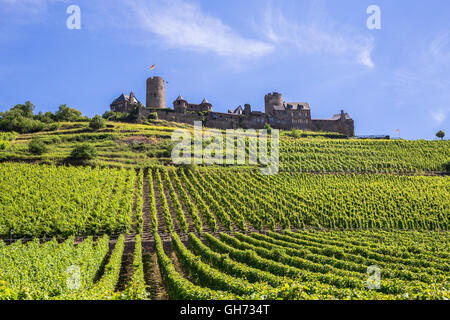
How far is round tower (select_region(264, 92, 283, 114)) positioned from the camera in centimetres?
9281

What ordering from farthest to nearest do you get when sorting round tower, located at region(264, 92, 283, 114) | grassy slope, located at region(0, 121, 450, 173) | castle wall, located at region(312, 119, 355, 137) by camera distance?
round tower, located at region(264, 92, 283, 114) < castle wall, located at region(312, 119, 355, 137) < grassy slope, located at region(0, 121, 450, 173)

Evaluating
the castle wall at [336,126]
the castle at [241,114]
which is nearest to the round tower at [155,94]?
the castle at [241,114]

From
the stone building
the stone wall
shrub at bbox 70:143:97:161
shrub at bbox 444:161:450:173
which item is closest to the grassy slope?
shrub at bbox 444:161:450:173

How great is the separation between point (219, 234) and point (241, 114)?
64.8m

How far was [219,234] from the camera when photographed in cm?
2536

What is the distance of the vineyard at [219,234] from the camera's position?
12.8 metres

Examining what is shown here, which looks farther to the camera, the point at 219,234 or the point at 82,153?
the point at 82,153

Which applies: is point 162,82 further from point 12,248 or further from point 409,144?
point 12,248

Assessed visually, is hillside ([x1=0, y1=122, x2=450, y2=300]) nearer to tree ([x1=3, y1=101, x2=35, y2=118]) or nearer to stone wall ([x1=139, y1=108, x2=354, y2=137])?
tree ([x1=3, y1=101, x2=35, y2=118])

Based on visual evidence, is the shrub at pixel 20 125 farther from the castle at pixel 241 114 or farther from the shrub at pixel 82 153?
the castle at pixel 241 114

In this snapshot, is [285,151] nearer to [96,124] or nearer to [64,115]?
[96,124]

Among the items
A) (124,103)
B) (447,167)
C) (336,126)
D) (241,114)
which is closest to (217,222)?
(447,167)
